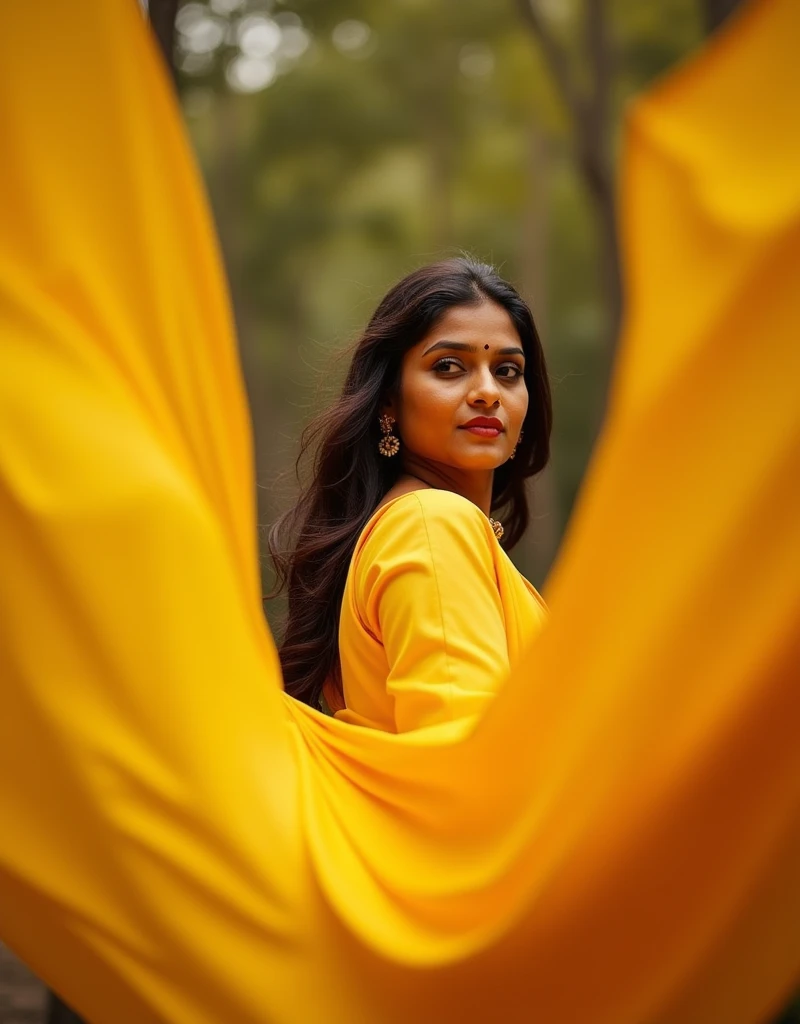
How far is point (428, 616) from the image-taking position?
2682 mm

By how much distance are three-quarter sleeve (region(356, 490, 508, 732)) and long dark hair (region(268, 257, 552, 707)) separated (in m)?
0.53

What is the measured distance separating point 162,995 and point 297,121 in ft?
69.2

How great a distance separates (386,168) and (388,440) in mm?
22627

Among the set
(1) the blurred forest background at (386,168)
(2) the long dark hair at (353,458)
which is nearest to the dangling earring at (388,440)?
(2) the long dark hair at (353,458)

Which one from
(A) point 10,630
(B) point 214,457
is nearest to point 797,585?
(B) point 214,457

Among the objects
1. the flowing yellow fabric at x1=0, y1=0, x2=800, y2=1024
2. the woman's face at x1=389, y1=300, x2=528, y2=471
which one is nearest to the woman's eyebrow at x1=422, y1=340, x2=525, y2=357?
the woman's face at x1=389, y1=300, x2=528, y2=471

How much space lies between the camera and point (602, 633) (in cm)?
220

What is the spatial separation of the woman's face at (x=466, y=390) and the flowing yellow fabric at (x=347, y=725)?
733 mm

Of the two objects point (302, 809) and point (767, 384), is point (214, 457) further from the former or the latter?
point (767, 384)

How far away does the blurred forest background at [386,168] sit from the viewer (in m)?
19.0

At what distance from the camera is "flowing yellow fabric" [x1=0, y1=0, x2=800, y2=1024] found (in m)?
2.16

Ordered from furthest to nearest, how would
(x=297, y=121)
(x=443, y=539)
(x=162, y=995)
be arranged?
(x=297, y=121) < (x=443, y=539) < (x=162, y=995)

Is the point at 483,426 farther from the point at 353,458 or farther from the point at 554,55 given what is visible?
the point at 554,55

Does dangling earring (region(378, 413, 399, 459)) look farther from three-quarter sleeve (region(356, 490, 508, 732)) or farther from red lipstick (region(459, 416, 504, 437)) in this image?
three-quarter sleeve (region(356, 490, 508, 732))
